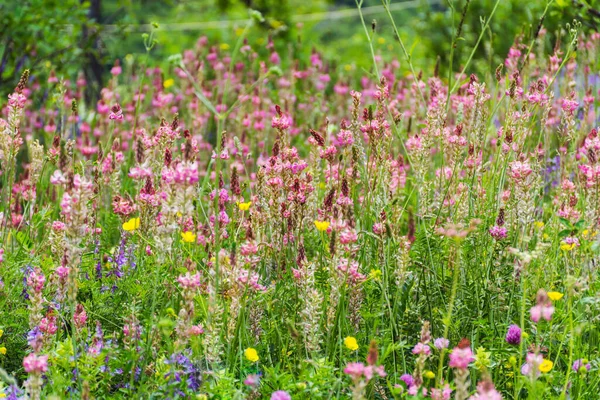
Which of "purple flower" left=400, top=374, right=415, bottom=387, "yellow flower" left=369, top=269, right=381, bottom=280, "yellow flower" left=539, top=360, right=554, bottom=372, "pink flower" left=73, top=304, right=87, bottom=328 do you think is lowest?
"purple flower" left=400, top=374, right=415, bottom=387

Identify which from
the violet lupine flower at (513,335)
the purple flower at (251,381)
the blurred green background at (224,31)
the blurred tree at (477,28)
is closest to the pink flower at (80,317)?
the purple flower at (251,381)

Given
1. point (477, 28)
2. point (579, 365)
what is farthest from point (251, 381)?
point (477, 28)

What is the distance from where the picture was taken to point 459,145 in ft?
9.95

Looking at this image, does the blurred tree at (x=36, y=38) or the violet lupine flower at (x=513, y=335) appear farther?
the blurred tree at (x=36, y=38)

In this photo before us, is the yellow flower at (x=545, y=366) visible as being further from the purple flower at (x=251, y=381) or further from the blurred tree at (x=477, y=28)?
the blurred tree at (x=477, y=28)

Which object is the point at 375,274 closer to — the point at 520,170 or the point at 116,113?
the point at 520,170

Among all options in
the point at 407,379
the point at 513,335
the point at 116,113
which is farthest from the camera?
the point at 116,113

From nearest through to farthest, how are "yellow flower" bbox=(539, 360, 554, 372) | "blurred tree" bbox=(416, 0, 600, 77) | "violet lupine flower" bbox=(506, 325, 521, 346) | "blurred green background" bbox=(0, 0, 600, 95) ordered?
"yellow flower" bbox=(539, 360, 554, 372)
"violet lupine flower" bbox=(506, 325, 521, 346)
"blurred green background" bbox=(0, 0, 600, 95)
"blurred tree" bbox=(416, 0, 600, 77)

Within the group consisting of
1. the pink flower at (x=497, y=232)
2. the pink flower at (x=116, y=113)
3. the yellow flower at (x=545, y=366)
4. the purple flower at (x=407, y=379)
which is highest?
the pink flower at (x=116, y=113)

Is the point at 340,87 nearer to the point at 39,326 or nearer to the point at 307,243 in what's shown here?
the point at 307,243

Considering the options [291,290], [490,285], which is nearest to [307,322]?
[291,290]

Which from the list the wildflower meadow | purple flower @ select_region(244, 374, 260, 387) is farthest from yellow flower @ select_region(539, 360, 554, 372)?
purple flower @ select_region(244, 374, 260, 387)

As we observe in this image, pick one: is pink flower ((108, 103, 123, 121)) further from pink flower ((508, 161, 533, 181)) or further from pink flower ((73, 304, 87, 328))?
pink flower ((508, 161, 533, 181))

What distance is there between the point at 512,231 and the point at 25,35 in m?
3.78
